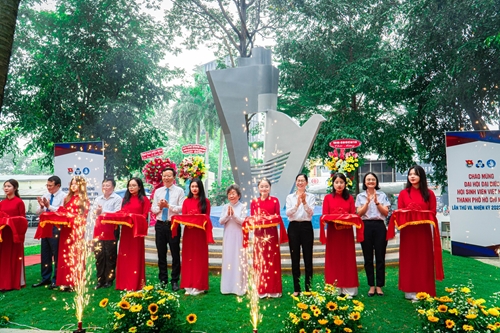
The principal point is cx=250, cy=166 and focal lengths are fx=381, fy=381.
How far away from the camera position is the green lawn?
3979mm

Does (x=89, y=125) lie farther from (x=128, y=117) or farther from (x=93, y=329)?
(x=93, y=329)

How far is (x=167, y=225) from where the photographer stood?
5.31 m

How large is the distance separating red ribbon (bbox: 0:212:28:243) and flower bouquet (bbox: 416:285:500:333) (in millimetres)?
5129

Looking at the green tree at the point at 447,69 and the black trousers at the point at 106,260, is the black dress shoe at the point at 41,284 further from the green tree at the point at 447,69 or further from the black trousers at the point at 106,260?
the green tree at the point at 447,69

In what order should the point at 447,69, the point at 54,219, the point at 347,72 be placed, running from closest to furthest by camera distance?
the point at 54,219, the point at 447,69, the point at 347,72

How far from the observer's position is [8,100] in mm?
12656

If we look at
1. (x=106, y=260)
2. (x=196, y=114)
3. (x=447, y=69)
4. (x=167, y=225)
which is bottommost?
(x=106, y=260)

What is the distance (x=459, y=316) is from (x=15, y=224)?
5441 millimetres

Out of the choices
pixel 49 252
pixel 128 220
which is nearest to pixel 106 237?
pixel 128 220

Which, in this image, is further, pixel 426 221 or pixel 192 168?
pixel 192 168

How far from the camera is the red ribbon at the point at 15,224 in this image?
5.25 m

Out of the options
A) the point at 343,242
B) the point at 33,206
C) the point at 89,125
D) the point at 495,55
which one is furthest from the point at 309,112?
the point at 33,206

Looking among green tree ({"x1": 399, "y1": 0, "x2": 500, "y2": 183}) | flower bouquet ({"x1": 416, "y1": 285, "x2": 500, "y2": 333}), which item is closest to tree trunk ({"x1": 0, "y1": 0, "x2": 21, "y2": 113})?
flower bouquet ({"x1": 416, "y1": 285, "x2": 500, "y2": 333})

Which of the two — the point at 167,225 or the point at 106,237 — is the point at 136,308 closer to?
the point at 167,225
